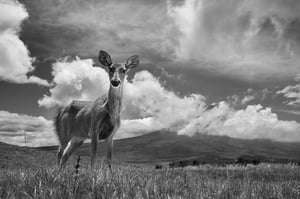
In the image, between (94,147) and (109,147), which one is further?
(109,147)

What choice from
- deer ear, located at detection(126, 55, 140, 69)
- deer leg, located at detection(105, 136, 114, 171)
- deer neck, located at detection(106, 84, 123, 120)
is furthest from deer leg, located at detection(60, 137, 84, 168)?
deer ear, located at detection(126, 55, 140, 69)

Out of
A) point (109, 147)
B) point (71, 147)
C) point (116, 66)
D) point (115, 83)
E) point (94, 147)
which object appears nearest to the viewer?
point (94, 147)

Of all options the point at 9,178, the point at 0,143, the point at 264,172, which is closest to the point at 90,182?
the point at 9,178

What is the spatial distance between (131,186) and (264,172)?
8.95 metres

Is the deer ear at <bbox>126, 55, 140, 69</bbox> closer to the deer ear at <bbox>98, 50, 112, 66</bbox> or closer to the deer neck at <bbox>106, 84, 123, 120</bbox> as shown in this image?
the deer ear at <bbox>98, 50, 112, 66</bbox>

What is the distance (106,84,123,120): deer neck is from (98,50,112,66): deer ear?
100cm

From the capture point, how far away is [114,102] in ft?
43.7

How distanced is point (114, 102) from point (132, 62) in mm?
1854

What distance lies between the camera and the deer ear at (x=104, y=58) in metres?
13.3

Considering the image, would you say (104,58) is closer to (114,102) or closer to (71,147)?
(114,102)

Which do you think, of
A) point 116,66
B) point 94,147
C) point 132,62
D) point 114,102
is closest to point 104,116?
point 114,102

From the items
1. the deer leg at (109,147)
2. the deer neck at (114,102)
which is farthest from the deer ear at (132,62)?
the deer leg at (109,147)

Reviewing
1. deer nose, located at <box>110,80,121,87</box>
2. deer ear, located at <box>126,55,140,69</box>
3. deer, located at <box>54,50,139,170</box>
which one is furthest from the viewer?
deer ear, located at <box>126,55,140,69</box>

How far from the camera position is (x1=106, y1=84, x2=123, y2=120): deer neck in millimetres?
13266
